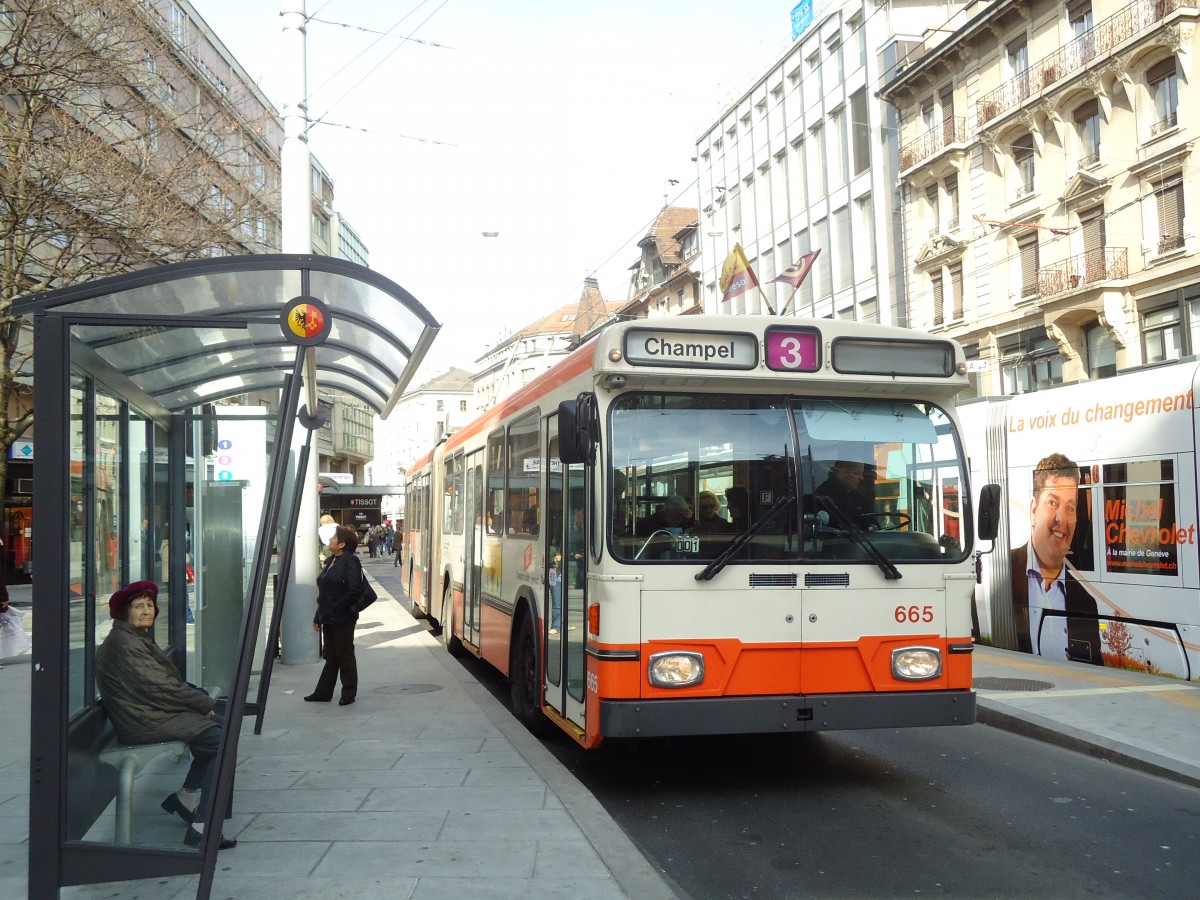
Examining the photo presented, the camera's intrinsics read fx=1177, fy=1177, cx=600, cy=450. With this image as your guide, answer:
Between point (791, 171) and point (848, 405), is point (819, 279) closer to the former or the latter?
point (791, 171)

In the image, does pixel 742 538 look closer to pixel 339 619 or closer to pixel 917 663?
pixel 917 663

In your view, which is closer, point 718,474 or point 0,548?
point 718,474

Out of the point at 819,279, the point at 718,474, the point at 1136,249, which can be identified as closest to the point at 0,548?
the point at 718,474

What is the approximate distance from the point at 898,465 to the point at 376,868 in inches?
154

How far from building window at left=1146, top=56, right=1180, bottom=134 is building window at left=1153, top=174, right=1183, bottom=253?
1321 mm

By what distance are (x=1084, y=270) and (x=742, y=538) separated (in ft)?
85.6

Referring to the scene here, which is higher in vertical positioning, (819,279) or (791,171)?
(791,171)

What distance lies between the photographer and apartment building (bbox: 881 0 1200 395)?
27359 millimetres

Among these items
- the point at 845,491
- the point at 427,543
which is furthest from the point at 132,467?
the point at 427,543

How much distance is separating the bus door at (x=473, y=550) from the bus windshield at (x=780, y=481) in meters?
5.09

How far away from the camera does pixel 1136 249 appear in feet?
93.5

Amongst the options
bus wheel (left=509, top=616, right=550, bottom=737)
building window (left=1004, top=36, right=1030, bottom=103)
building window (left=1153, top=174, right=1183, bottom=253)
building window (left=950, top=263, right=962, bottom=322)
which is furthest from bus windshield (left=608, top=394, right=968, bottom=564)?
building window (left=950, top=263, right=962, bottom=322)

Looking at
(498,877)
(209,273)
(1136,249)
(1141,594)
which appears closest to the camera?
(209,273)

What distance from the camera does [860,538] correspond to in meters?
7.25
